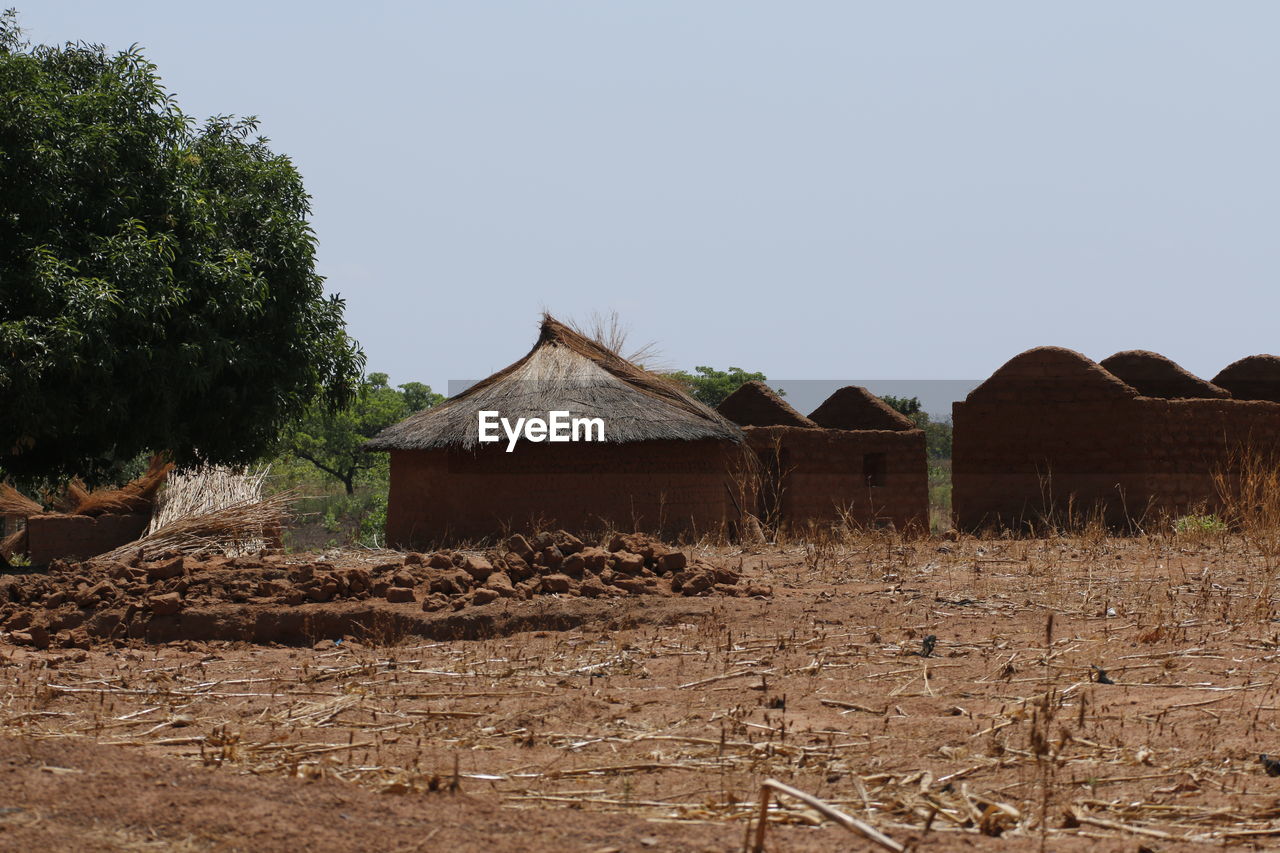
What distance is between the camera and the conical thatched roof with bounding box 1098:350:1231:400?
14242mm

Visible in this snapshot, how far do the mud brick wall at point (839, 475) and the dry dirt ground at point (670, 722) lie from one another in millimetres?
7628

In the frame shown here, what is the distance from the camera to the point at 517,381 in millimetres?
14062

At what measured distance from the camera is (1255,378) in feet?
52.1

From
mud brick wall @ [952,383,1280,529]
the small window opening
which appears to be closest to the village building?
mud brick wall @ [952,383,1280,529]

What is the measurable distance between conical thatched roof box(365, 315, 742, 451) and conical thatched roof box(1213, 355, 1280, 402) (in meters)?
6.91

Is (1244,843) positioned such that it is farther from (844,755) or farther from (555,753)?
(555,753)

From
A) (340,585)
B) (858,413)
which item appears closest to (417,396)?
(858,413)

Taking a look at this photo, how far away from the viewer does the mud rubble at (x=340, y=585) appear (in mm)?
7367

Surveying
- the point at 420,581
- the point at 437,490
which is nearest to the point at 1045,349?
the point at 437,490

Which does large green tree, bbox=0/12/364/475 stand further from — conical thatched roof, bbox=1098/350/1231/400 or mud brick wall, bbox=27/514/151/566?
conical thatched roof, bbox=1098/350/1231/400

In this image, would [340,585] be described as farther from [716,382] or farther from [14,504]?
[716,382]

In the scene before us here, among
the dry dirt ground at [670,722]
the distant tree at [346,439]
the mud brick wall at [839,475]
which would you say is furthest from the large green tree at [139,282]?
the distant tree at [346,439]

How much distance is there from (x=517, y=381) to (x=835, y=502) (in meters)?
4.46

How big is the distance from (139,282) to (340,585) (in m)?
4.82
